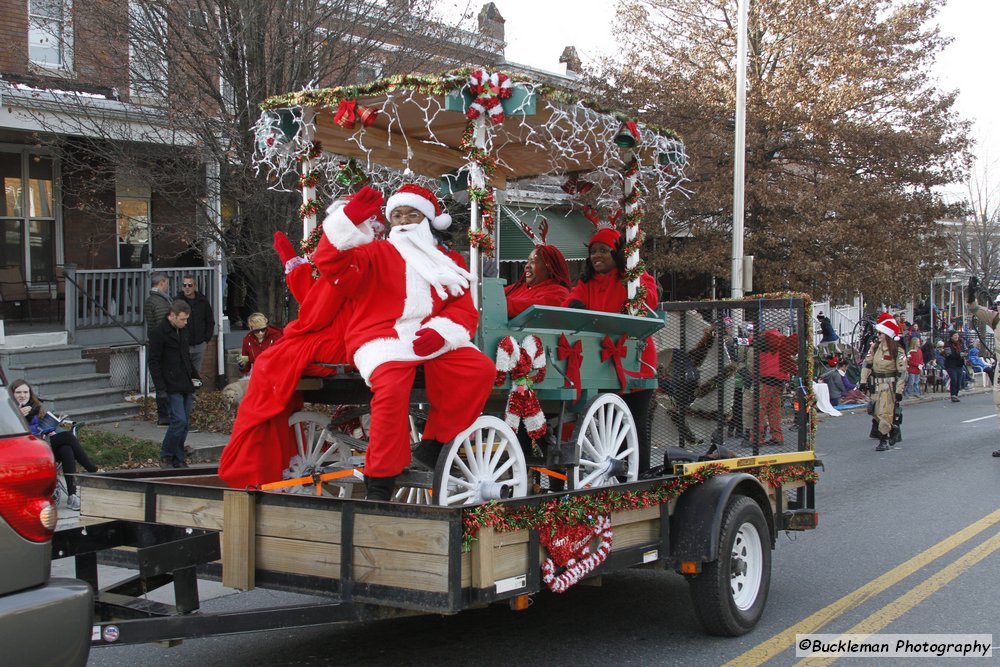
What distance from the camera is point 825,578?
6.59 metres

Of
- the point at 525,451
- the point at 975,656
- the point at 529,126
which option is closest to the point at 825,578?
the point at 975,656

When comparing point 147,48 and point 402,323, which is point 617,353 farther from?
point 147,48

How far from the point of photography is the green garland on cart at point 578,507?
12.6 feet

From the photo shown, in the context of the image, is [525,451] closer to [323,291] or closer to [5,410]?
[323,291]

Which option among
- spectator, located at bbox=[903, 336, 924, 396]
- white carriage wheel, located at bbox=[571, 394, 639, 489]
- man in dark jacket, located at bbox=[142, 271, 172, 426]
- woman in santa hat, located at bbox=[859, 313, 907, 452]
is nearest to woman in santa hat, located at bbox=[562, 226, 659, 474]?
white carriage wheel, located at bbox=[571, 394, 639, 489]

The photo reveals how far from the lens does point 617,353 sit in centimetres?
610

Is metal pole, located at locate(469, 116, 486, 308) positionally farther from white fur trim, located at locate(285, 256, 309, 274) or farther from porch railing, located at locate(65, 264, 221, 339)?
porch railing, located at locate(65, 264, 221, 339)

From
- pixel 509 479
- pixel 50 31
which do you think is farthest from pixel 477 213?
pixel 50 31

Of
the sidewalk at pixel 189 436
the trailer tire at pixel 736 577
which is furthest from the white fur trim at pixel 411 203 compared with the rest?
the sidewalk at pixel 189 436

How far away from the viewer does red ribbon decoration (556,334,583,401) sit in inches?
223

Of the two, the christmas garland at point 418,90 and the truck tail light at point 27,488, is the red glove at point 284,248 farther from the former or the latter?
the truck tail light at point 27,488

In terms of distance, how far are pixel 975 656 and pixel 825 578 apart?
1591 mm

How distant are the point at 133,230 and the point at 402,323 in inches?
465

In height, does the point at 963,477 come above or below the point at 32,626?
below
